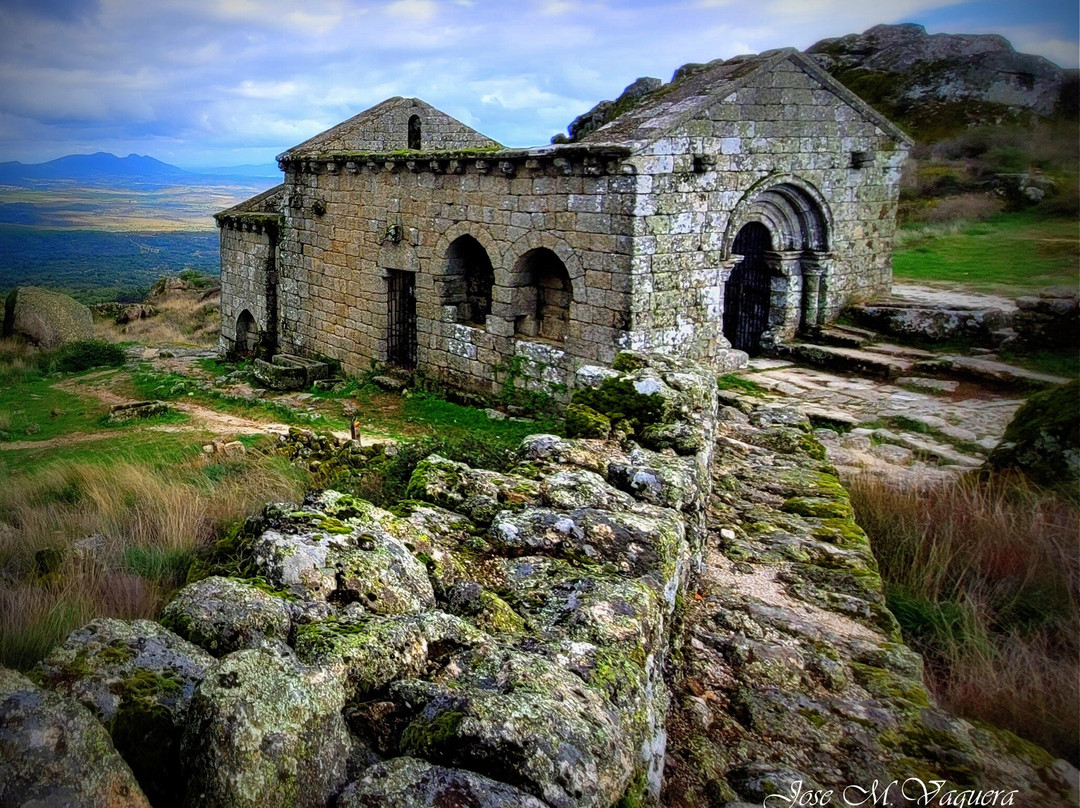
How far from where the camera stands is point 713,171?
10391 mm

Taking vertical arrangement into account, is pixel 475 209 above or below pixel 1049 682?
above

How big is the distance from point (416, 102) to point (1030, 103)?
1234 centimetres

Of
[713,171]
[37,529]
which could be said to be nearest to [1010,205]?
[713,171]

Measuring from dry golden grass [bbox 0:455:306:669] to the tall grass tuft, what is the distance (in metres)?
2.96

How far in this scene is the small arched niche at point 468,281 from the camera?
42.0ft

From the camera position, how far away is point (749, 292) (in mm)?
12688

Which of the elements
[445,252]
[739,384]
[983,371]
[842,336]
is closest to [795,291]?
[842,336]

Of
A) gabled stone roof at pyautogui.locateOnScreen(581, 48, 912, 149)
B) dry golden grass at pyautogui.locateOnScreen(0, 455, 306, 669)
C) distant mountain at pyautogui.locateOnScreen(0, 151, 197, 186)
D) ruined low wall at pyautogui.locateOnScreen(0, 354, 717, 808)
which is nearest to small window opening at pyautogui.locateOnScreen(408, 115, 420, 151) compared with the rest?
gabled stone roof at pyautogui.locateOnScreen(581, 48, 912, 149)

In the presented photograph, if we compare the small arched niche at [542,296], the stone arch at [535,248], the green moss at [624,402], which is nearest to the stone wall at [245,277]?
the stone arch at [535,248]

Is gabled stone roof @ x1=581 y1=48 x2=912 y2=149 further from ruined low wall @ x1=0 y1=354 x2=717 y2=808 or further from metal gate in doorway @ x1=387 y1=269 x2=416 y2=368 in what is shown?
ruined low wall @ x1=0 y1=354 x2=717 y2=808

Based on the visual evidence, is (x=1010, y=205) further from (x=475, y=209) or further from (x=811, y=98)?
(x=475, y=209)

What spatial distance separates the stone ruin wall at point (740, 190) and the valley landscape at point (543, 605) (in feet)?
11.2

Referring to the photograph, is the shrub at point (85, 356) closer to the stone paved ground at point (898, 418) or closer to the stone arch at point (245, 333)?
the stone arch at point (245, 333)

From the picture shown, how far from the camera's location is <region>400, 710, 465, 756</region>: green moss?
1.64 meters
